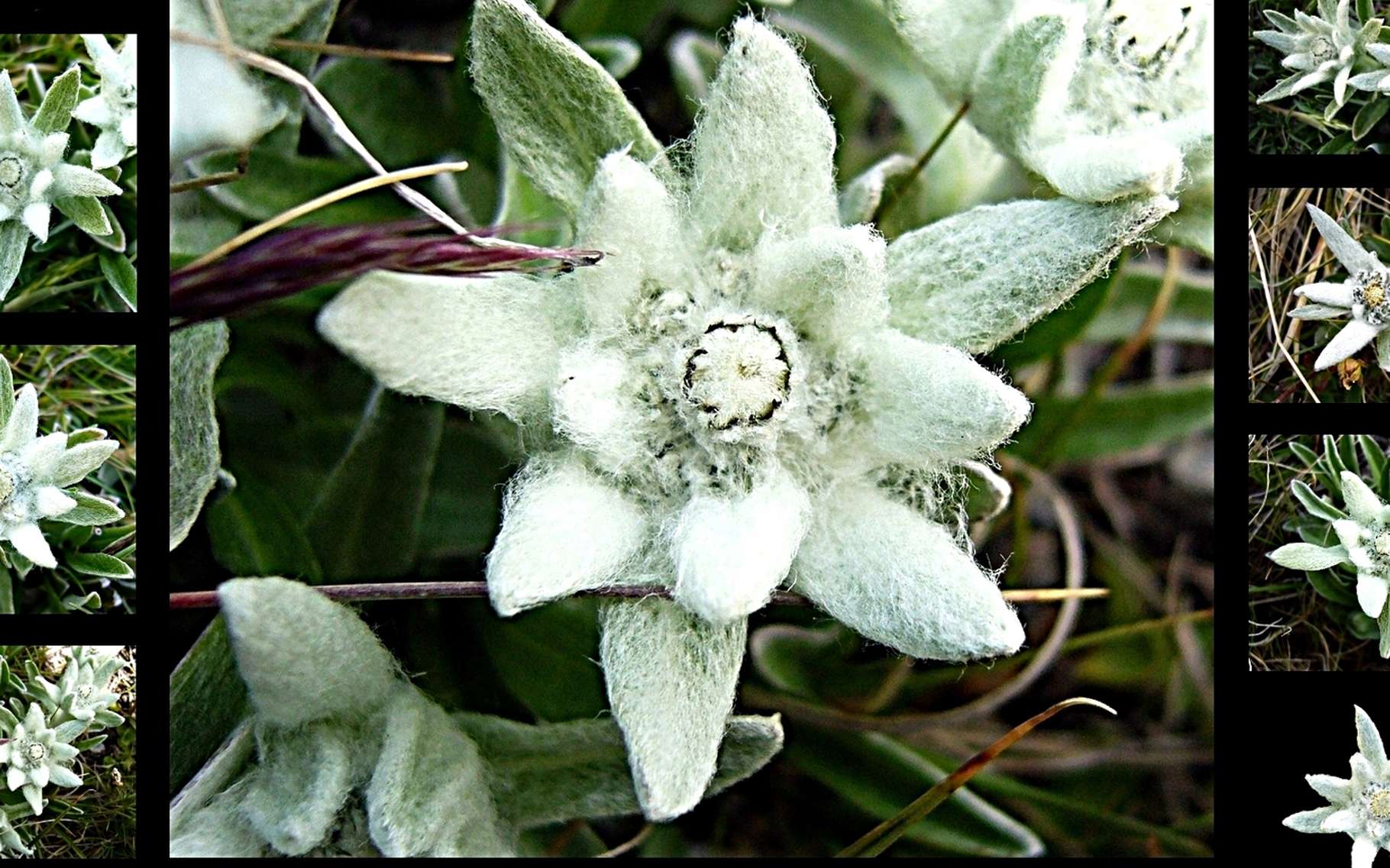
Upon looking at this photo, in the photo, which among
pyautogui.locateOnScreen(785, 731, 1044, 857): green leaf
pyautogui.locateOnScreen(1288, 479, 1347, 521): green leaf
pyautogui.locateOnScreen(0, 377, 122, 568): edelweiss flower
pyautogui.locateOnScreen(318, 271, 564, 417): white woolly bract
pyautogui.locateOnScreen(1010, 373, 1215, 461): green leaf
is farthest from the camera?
pyautogui.locateOnScreen(1010, 373, 1215, 461): green leaf

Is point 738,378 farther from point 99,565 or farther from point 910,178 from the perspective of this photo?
point 99,565

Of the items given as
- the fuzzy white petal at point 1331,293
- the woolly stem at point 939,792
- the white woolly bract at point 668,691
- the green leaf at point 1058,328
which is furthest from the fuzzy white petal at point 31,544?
the fuzzy white petal at point 1331,293

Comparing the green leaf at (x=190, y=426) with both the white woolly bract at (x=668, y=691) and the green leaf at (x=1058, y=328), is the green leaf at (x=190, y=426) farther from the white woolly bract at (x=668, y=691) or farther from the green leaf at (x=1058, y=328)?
the green leaf at (x=1058, y=328)

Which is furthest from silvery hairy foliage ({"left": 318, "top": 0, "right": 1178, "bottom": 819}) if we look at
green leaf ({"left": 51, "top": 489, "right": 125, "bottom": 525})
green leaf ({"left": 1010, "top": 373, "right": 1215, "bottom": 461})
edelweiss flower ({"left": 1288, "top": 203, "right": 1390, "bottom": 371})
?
green leaf ({"left": 1010, "top": 373, "right": 1215, "bottom": 461})

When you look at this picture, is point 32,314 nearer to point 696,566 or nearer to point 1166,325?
point 696,566

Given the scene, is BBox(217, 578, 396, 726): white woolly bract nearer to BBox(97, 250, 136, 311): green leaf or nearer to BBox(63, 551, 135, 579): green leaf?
BBox(63, 551, 135, 579): green leaf

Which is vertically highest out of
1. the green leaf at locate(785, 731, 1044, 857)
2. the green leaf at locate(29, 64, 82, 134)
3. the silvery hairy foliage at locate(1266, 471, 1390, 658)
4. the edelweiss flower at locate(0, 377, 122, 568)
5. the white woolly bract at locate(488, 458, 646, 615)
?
the green leaf at locate(29, 64, 82, 134)
